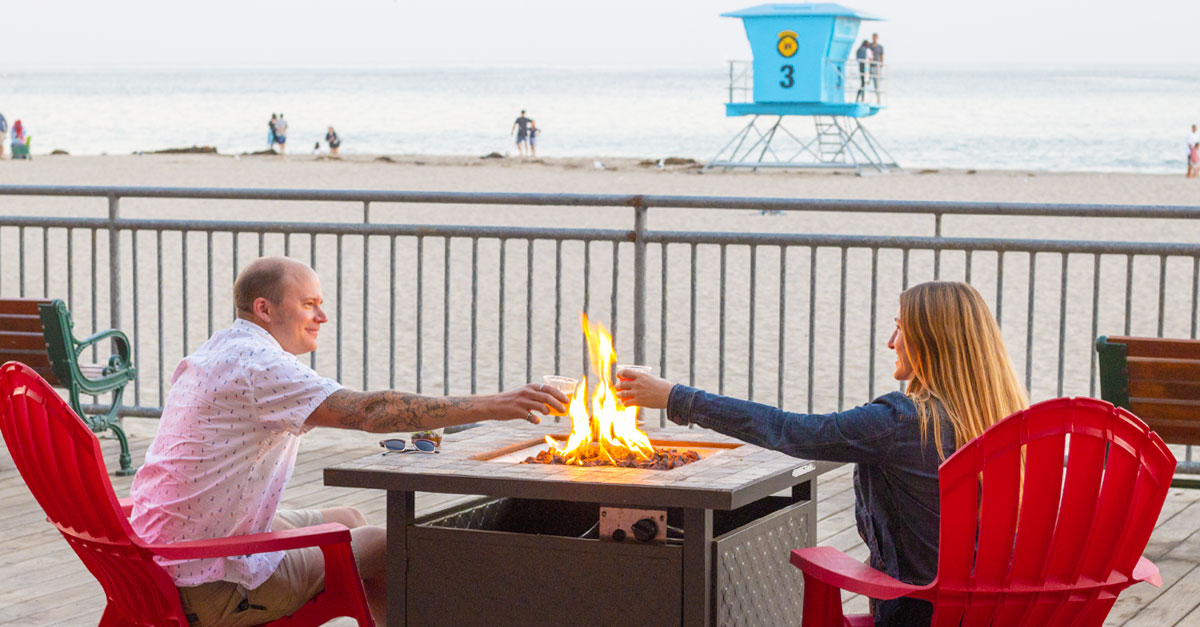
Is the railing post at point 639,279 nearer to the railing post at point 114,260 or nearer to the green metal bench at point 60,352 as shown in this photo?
the green metal bench at point 60,352

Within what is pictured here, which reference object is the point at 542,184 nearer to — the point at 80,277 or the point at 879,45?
the point at 879,45

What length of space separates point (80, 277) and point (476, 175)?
104 ft

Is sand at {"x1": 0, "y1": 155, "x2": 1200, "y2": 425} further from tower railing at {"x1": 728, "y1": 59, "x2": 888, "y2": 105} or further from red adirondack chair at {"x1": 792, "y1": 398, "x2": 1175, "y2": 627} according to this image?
tower railing at {"x1": 728, "y1": 59, "x2": 888, "y2": 105}

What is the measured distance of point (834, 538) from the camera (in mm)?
6508

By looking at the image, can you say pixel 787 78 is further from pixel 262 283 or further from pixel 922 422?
pixel 922 422

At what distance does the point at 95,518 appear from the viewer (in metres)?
3.84

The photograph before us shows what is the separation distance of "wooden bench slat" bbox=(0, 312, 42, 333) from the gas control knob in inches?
182

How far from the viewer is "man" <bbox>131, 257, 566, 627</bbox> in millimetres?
3883

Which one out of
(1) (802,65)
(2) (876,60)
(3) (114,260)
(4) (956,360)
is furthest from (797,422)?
(2) (876,60)

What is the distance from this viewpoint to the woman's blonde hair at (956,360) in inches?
147

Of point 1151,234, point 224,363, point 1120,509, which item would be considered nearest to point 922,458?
point 1120,509

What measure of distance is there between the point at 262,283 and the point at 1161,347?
3402 millimetres

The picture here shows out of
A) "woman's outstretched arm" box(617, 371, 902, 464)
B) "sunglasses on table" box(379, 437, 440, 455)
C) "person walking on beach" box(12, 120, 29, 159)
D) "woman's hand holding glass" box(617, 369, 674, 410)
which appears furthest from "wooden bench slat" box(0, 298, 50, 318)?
"person walking on beach" box(12, 120, 29, 159)

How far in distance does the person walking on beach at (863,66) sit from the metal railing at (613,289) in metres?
27.4
